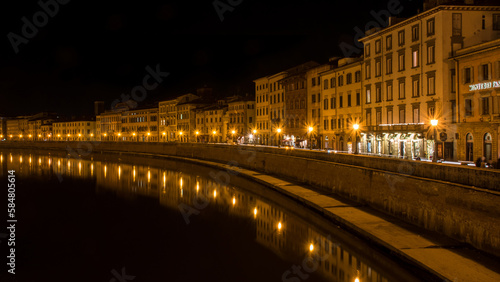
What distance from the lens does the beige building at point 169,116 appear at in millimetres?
97250

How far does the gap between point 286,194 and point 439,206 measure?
48.6 feet

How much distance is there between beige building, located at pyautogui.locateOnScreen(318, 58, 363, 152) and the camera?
145 feet

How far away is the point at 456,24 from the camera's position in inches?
1257

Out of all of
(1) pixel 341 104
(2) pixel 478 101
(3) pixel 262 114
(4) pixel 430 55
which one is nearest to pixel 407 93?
(4) pixel 430 55

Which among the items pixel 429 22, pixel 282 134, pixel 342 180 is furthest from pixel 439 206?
pixel 282 134

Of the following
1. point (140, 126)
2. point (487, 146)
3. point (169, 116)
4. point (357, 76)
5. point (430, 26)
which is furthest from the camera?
point (140, 126)

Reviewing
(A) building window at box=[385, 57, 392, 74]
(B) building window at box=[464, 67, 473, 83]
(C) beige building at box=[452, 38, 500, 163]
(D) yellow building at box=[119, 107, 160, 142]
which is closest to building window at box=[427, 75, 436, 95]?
(C) beige building at box=[452, 38, 500, 163]

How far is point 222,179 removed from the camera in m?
46.5

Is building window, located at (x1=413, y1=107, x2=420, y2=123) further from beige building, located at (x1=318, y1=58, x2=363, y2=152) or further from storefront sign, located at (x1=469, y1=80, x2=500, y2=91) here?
beige building, located at (x1=318, y1=58, x2=363, y2=152)

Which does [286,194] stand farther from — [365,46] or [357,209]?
[365,46]

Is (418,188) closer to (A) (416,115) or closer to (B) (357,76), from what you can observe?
(A) (416,115)

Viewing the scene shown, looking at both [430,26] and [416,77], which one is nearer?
[430,26]

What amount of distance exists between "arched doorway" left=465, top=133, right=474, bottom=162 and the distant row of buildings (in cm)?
6

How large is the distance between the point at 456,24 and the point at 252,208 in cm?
1878
